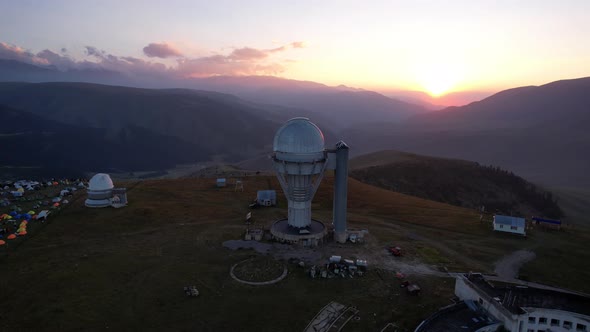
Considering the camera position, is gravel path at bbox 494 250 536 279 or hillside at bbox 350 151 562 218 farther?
hillside at bbox 350 151 562 218

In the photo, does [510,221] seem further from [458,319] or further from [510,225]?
[458,319]

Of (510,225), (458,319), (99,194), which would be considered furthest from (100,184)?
(510,225)

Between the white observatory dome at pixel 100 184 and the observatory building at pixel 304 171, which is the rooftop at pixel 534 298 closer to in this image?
the observatory building at pixel 304 171

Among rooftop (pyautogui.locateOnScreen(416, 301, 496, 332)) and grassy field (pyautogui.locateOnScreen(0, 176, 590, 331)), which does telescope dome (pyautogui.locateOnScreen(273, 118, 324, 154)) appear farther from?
rooftop (pyautogui.locateOnScreen(416, 301, 496, 332))

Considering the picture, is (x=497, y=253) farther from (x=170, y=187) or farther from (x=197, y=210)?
(x=170, y=187)

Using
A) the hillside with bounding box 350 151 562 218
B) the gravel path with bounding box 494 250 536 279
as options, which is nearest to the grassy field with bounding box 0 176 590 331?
the gravel path with bounding box 494 250 536 279

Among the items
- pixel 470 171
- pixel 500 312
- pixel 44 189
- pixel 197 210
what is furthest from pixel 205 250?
pixel 470 171
